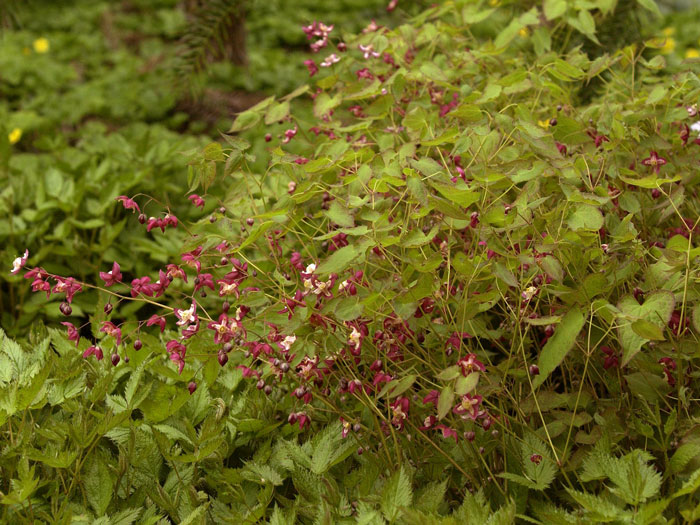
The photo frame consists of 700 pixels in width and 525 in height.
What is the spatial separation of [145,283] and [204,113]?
310 cm

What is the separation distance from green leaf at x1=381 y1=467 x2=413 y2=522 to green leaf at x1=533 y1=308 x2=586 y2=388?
28 cm

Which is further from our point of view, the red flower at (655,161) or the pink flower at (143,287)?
the red flower at (655,161)

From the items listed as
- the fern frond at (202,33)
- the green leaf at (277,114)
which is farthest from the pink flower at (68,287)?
the fern frond at (202,33)

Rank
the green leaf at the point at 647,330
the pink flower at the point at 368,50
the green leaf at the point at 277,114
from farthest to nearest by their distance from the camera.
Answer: the pink flower at the point at 368,50 → the green leaf at the point at 277,114 → the green leaf at the point at 647,330

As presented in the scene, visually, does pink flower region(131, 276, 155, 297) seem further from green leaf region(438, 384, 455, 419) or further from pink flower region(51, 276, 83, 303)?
green leaf region(438, 384, 455, 419)

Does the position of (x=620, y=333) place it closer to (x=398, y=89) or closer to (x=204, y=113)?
(x=398, y=89)

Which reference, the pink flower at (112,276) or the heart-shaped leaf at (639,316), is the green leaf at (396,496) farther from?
the pink flower at (112,276)

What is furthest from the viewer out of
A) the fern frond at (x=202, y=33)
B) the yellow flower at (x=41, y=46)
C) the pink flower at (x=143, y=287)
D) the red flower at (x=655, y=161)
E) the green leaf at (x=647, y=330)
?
the yellow flower at (x=41, y=46)

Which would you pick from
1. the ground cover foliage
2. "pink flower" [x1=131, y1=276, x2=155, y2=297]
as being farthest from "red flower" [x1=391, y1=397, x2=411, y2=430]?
"pink flower" [x1=131, y1=276, x2=155, y2=297]

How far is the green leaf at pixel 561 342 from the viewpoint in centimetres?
121

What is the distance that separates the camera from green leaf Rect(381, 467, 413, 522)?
120cm

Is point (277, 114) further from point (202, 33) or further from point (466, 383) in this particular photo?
point (202, 33)

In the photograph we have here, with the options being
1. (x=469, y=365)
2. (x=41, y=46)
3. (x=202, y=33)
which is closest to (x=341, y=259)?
(x=469, y=365)

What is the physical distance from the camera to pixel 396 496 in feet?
4.03
